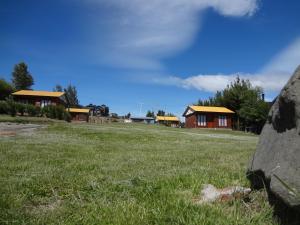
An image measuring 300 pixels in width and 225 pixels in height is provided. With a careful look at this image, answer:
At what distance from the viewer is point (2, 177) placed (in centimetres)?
605

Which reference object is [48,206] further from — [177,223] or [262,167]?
[262,167]

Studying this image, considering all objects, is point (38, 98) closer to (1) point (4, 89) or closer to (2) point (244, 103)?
(1) point (4, 89)

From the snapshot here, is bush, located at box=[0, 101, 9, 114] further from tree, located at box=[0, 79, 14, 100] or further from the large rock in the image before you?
the large rock

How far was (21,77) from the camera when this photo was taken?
11288cm

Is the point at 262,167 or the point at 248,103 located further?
the point at 248,103

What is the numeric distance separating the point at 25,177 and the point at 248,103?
62943 mm

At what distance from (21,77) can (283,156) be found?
4617 inches

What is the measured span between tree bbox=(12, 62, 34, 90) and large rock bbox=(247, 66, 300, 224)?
11557cm

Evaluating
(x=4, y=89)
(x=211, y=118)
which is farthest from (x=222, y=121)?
(x=4, y=89)

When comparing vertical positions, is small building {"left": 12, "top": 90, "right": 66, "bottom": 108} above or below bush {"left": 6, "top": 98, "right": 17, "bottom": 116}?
above

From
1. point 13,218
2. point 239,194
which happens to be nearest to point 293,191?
point 239,194

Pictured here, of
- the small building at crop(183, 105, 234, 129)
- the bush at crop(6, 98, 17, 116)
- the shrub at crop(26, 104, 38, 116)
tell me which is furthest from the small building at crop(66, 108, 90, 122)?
the bush at crop(6, 98, 17, 116)

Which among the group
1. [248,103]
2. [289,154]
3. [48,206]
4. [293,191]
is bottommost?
[48,206]

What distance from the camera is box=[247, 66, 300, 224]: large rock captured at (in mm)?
3303
